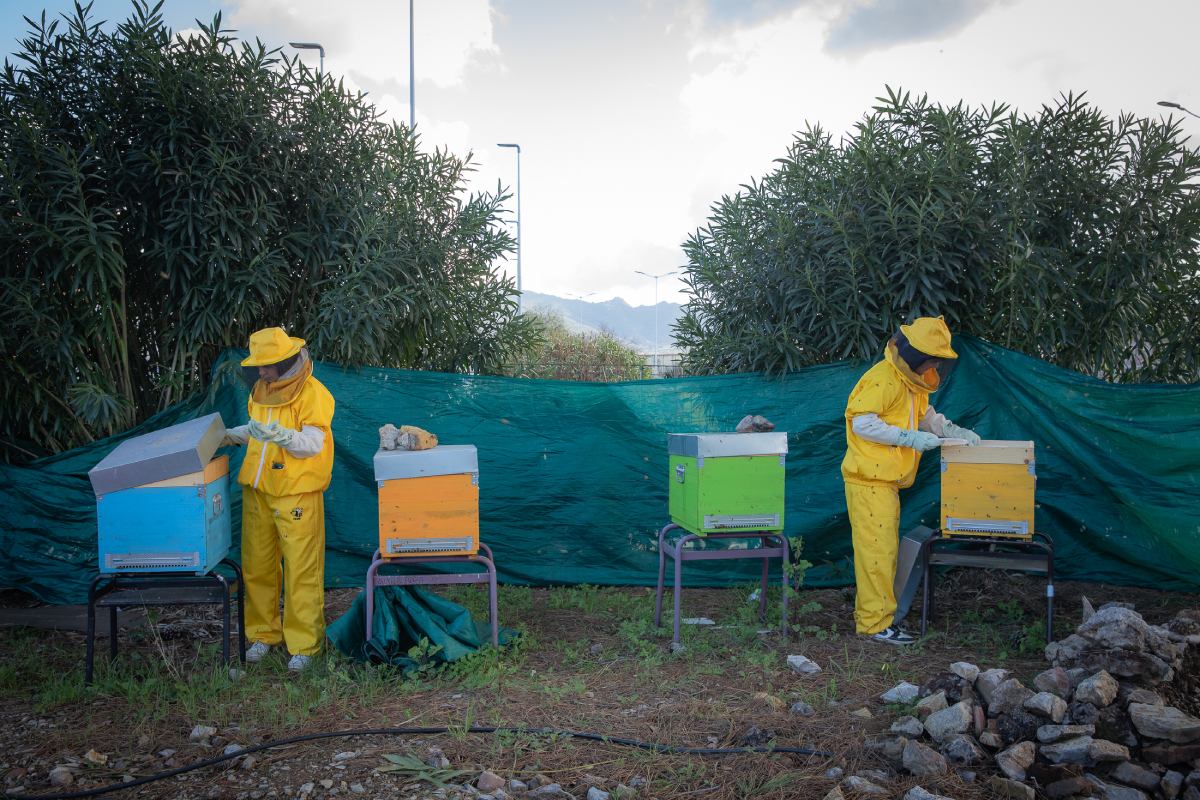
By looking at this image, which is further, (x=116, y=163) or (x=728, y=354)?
(x=728, y=354)

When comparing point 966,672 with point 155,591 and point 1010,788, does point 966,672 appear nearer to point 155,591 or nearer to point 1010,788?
point 1010,788

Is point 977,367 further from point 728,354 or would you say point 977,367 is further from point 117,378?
point 117,378

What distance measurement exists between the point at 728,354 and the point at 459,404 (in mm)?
2150

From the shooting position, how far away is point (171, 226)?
6.00 m

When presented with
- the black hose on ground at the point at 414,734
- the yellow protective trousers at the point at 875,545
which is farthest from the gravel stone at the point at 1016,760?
the yellow protective trousers at the point at 875,545

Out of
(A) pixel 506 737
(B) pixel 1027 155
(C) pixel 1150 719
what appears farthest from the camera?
(B) pixel 1027 155

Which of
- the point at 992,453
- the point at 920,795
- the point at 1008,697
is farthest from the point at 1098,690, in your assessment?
the point at 992,453

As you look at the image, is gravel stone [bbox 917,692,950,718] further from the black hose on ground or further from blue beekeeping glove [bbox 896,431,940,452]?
blue beekeeping glove [bbox 896,431,940,452]

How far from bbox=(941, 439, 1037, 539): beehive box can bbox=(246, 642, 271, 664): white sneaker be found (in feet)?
13.0

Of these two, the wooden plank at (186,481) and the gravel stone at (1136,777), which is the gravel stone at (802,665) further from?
the wooden plank at (186,481)

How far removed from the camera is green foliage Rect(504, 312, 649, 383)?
8297 millimetres

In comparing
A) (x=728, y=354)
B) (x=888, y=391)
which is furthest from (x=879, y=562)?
(x=728, y=354)

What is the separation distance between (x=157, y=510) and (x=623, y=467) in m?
3.12

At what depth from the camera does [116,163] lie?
19.8ft
